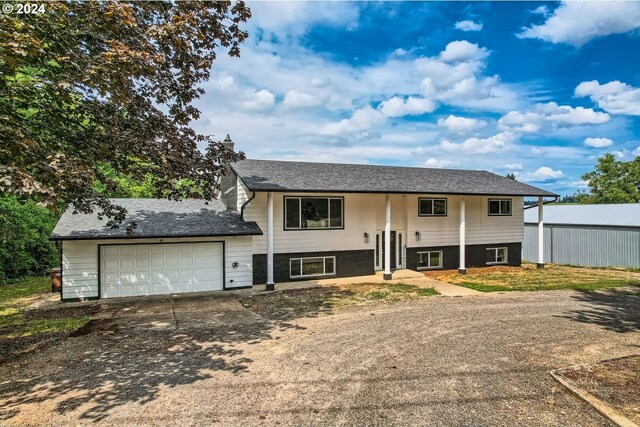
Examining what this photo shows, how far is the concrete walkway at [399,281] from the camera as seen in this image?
12827 mm

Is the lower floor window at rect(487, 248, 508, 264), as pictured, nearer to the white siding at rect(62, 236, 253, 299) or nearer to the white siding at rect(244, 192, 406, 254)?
the white siding at rect(244, 192, 406, 254)

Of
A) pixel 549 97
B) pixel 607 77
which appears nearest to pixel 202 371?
pixel 549 97

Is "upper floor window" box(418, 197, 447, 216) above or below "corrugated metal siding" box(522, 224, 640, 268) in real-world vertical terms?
above

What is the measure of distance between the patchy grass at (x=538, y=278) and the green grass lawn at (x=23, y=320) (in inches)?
516

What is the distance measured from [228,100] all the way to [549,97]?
18.7 m

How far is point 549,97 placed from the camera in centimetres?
2116

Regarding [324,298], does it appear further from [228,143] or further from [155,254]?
[228,143]

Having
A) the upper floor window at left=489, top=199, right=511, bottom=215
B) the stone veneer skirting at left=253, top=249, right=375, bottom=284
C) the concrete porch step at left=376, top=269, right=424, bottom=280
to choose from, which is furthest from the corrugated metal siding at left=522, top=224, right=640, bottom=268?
the stone veneer skirting at left=253, top=249, right=375, bottom=284

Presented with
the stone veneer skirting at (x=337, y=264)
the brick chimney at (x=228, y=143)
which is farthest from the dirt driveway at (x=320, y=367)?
the brick chimney at (x=228, y=143)

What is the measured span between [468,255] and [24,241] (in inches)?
829

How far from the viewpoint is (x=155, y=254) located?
496 inches

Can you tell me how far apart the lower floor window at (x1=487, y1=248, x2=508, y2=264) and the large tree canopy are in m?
15.3

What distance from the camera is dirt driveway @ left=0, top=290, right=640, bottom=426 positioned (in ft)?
15.4

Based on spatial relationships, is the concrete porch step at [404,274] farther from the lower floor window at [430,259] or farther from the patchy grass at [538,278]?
the lower floor window at [430,259]
